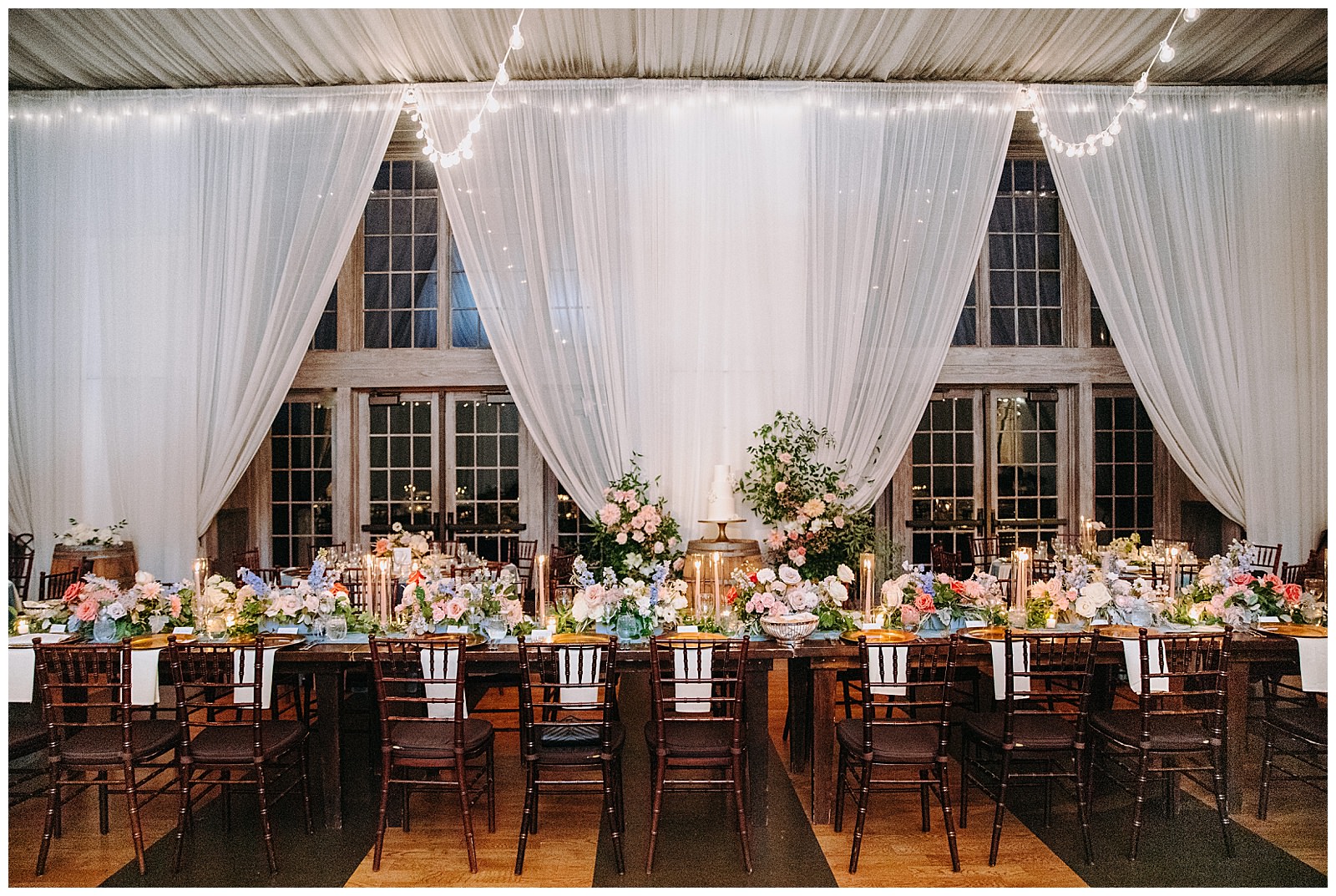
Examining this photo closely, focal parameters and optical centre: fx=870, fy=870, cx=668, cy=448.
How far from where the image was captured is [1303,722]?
152 inches

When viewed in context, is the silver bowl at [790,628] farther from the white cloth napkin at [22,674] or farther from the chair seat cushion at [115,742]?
the white cloth napkin at [22,674]

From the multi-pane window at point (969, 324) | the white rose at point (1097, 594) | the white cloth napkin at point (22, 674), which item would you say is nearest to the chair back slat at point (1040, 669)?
the white rose at point (1097, 594)

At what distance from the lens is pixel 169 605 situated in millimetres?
4348

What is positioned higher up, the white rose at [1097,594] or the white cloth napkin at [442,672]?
the white rose at [1097,594]

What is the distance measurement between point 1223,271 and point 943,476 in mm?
2734

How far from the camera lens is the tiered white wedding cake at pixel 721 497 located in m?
6.35

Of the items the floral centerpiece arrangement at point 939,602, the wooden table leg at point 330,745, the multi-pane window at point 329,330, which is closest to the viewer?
the wooden table leg at point 330,745

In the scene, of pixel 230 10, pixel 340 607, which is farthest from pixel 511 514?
pixel 230 10

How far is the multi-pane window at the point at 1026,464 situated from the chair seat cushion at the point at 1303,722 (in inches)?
156

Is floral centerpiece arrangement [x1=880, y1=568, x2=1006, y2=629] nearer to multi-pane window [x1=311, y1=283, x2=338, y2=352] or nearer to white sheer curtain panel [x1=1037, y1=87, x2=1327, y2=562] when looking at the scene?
white sheer curtain panel [x1=1037, y1=87, x2=1327, y2=562]

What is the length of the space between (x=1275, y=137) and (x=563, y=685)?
7.17m

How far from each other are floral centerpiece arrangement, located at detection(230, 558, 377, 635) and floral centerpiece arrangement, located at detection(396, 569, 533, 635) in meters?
0.21

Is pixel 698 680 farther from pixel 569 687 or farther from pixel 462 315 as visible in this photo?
pixel 462 315

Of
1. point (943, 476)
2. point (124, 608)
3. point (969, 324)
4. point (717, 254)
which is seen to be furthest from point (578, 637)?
point (969, 324)
